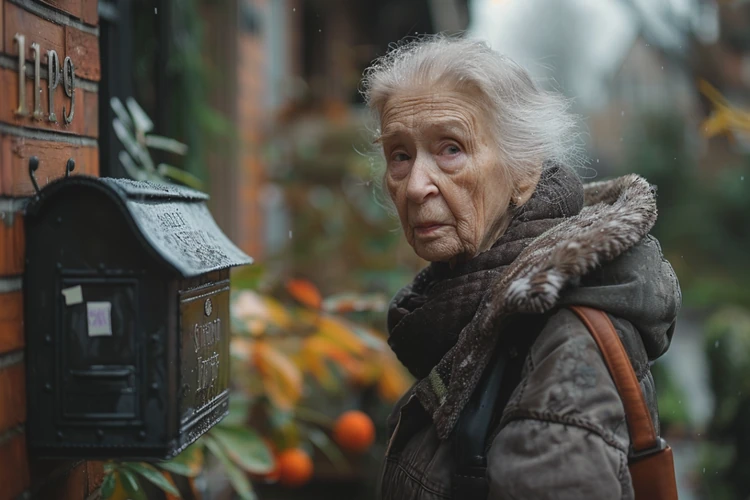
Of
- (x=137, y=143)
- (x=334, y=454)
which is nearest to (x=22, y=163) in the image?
(x=137, y=143)

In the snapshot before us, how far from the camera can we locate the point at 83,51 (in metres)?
2.03

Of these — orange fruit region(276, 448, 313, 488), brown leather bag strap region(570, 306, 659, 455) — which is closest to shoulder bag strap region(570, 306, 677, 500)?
brown leather bag strap region(570, 306, 659, 455)

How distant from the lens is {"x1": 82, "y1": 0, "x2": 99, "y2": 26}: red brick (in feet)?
6.66

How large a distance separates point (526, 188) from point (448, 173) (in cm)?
20

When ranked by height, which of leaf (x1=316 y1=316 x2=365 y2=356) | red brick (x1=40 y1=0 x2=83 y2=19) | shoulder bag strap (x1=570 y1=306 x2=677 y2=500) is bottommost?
leaf (x1=316 y1=316 x2=365 y2=356)

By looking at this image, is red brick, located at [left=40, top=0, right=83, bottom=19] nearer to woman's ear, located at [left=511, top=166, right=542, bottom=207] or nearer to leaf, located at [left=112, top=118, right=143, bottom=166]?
leaf, located at [left=112, top=118, right=143, bottom=166]

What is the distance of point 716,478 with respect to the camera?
489 cm

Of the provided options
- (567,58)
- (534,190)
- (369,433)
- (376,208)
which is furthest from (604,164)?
(534,190)

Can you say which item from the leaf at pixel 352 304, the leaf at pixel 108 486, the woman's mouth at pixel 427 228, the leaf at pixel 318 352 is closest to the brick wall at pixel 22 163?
the leaf at pixel 108 486

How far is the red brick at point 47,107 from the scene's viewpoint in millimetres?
1676

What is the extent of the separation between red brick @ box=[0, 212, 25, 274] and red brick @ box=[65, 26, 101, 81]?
0.45 meters

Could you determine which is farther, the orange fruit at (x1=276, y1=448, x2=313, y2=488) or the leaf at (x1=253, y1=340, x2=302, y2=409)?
the orange fruit at (x1=276, y1=448, x2=313, y2=488)

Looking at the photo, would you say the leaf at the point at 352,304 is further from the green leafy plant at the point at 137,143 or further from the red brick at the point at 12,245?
the red brick at the point at 12,245

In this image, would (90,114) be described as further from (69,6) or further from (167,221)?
(167,221)
